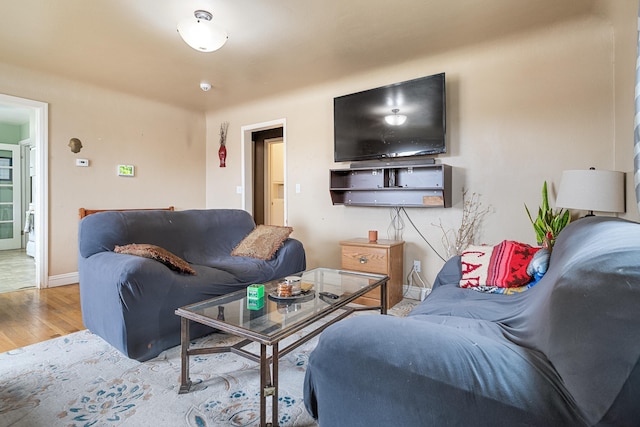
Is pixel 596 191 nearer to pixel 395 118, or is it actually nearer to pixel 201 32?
pixel 395 118

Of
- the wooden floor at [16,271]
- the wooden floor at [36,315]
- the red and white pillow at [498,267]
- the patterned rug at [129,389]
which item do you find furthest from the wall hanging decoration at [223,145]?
the red and white pillow at [498,267]

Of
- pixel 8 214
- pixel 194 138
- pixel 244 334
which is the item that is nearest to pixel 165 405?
pixel 244 334

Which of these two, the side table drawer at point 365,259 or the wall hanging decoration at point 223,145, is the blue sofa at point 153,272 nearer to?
the side table drawer at point 365,259

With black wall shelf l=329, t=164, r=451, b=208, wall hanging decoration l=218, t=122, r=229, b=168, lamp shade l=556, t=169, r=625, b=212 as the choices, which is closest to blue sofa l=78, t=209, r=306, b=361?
black wall shelf l=329, t=164, r=451, b=208

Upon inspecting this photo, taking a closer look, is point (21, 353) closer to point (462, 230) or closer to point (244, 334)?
point (244, 334)

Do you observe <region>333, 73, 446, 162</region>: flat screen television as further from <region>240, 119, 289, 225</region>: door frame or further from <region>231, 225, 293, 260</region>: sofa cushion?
<region>240, 119, 289, 225</region>: door frame

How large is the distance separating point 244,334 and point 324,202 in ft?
8.62

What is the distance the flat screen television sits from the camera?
9.57ft

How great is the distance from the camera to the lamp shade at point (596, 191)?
1881 millimetres

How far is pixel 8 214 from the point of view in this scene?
5.96m

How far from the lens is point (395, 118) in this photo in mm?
3129

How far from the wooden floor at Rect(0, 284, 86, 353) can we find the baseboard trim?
124mm

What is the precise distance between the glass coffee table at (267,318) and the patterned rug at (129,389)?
0.11 meters

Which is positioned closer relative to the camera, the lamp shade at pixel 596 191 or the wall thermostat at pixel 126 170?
the lamp shade at pixel 596 191
